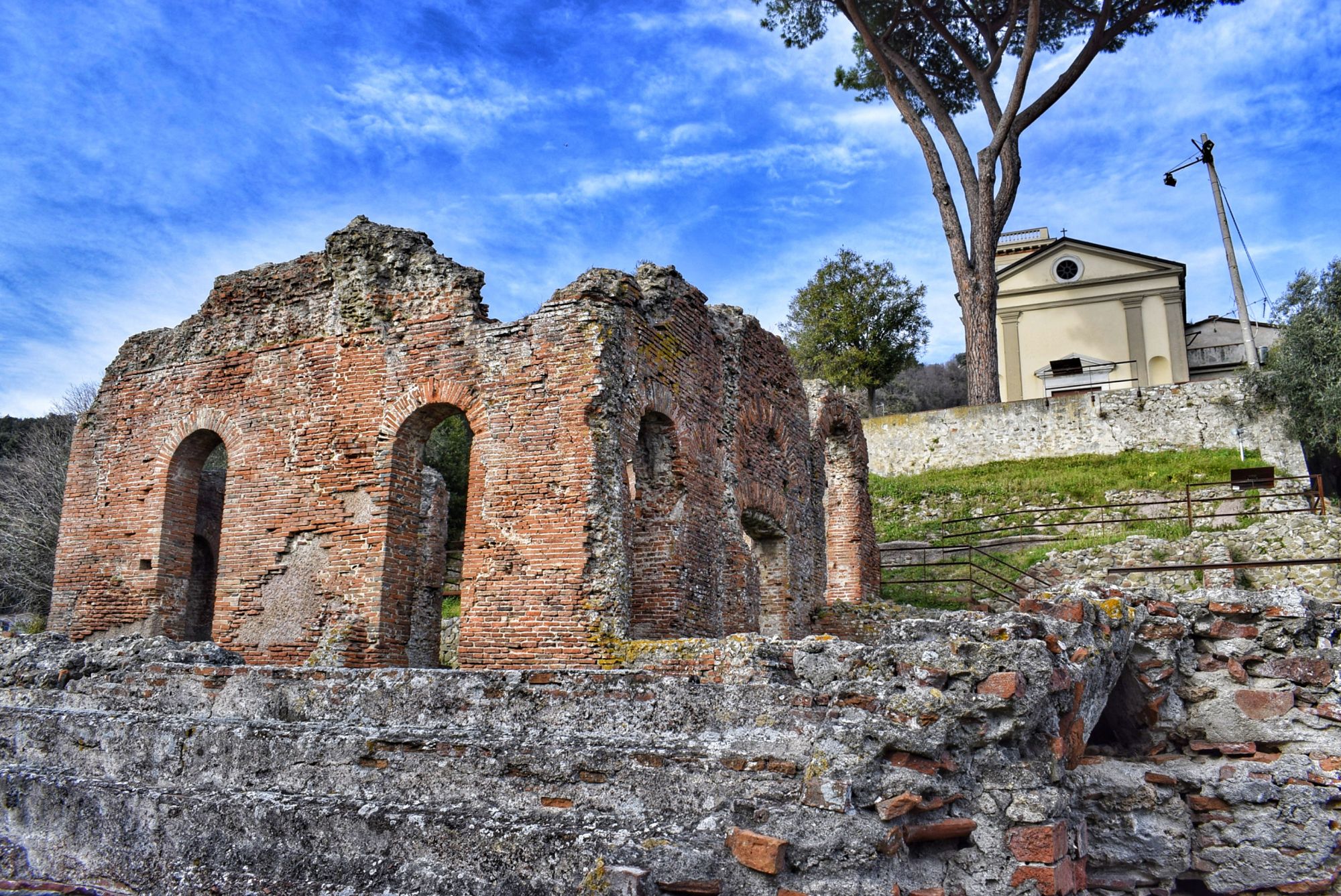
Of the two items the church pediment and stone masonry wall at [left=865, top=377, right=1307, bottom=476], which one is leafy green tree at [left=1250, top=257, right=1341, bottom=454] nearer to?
stone masonry wall at [left=865, top=377, right=1307, bottom=476]

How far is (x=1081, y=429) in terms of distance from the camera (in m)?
24.7

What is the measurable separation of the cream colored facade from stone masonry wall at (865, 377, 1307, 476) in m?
8.26

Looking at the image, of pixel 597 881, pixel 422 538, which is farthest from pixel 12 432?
pixel 597 881

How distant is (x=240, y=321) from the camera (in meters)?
12.3

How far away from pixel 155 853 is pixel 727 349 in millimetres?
8921

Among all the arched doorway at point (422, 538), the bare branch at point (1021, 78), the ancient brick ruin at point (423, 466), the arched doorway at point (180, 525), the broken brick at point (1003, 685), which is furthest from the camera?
the bare branch at point (1021, 78)

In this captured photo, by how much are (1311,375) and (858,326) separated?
13130 millimetres

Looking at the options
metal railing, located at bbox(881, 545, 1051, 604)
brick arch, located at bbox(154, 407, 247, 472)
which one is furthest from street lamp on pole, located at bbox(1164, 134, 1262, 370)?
brick arch, located at bbox(154, 407, 247, 472)

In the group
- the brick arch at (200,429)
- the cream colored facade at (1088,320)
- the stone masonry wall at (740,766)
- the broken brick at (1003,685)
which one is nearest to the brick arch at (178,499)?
the brick arch at (200,429)

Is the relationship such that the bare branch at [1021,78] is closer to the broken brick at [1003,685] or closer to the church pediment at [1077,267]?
the church pediment at [1077,267]

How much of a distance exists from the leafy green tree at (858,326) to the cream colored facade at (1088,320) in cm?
361

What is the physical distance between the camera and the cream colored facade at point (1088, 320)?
33500mm

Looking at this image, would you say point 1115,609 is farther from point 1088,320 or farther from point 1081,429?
point 1088,320

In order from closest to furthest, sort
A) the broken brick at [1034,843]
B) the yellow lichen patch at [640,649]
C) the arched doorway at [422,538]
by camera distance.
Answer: the broken brick at [1034,843] → the yellow lichen patch at [640,649] → the arched doorway at [422,538]
